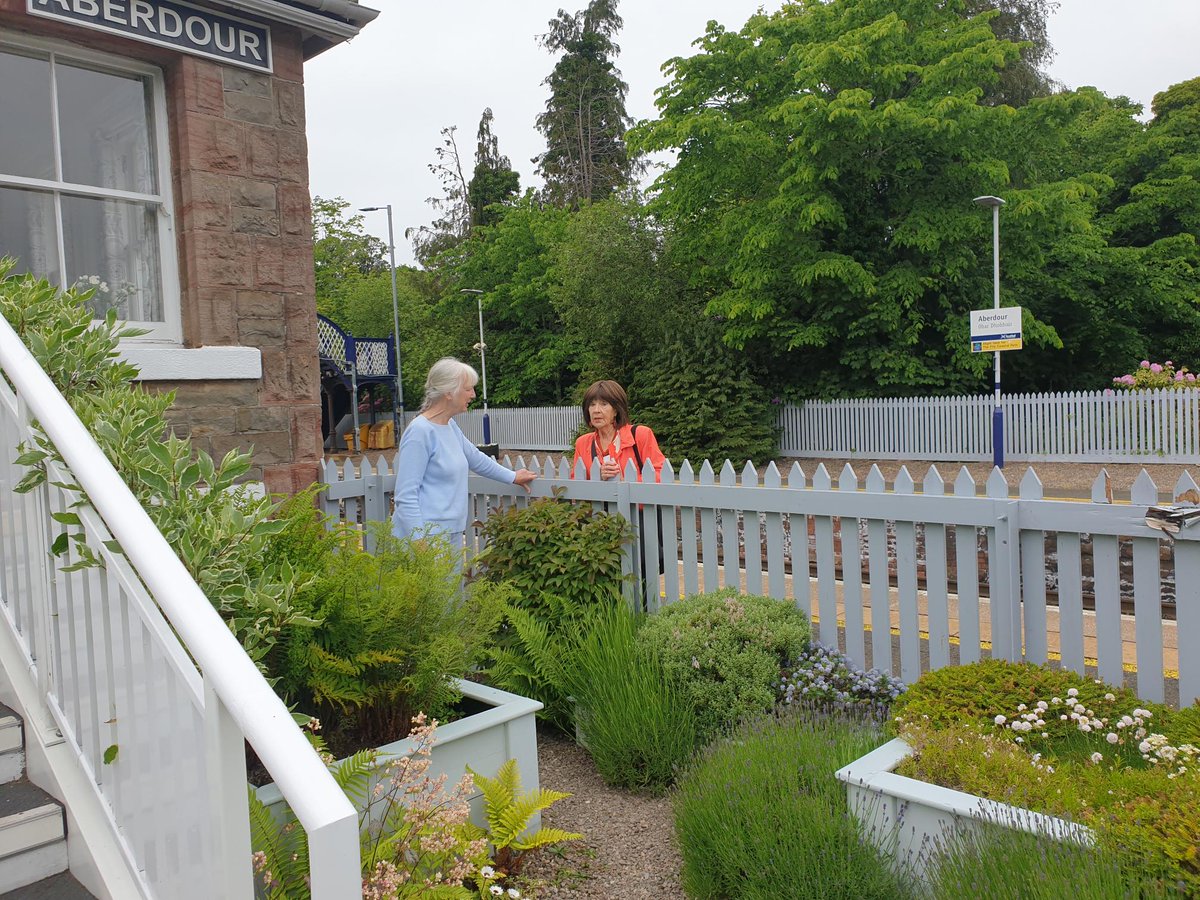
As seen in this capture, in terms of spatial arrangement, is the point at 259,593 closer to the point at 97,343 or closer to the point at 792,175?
the point at 97,343

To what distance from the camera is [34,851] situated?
237cm

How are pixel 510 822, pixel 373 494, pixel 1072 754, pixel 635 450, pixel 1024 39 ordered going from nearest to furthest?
pixel 1072 754, pixel 510 822, pixel 635 450, pixel 373 494, pixel 1024 39

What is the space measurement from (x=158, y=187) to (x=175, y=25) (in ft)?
2.89

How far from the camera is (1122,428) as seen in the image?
19391 mm

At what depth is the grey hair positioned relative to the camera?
4.90 metres

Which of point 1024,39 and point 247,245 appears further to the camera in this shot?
point 1024,39

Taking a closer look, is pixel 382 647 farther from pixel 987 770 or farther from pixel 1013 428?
pixel 1013 428

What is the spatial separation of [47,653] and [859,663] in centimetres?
325

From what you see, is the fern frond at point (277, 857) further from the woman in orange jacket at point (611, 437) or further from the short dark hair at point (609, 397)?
the short dark hair at point (609, 397)

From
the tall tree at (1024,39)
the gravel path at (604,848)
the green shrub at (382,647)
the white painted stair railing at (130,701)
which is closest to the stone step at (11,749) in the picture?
the white painted stair railing at (130,701)

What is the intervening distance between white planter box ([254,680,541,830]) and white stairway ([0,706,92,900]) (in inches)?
36.1

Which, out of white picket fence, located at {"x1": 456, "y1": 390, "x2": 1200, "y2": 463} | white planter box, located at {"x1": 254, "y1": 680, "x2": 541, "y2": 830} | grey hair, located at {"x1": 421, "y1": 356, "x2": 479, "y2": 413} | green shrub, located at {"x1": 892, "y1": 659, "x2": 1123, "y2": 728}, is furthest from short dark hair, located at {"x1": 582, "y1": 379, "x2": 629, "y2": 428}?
white picket fence, located at {"x1": 456, "y1": 390, "x2": 1200, "y2": 463}

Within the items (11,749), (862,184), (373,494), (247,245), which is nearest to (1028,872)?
(11,749)

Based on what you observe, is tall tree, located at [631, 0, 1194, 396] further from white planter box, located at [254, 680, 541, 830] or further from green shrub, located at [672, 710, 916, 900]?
green shrub, located at [672, 710, 916, 900]
